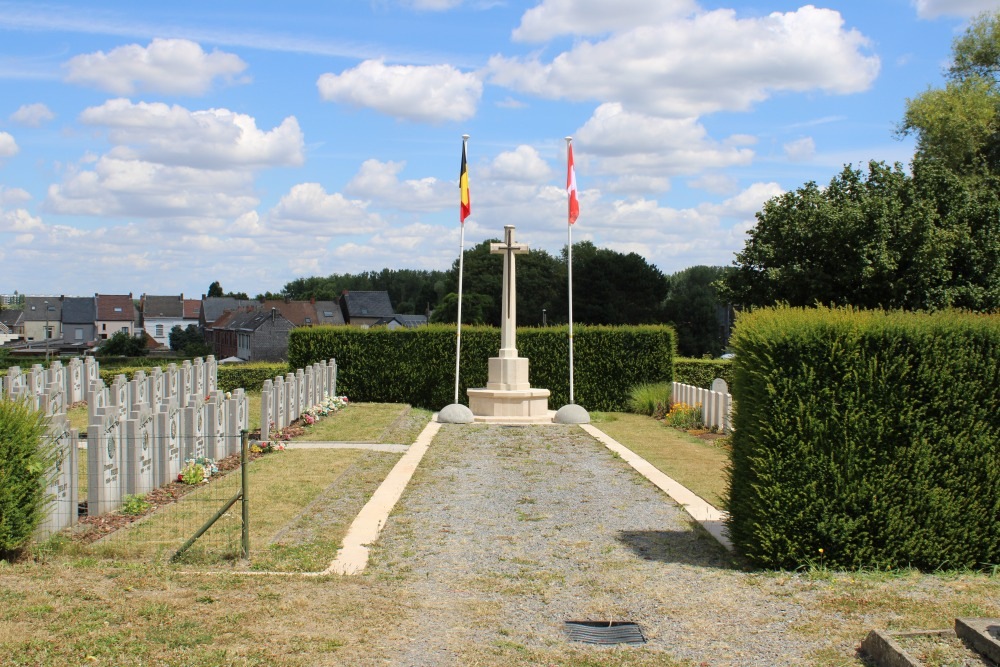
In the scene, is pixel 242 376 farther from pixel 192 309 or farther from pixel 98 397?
pixel 192 309

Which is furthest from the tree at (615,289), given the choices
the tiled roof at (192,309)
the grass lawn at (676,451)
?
the tiled roof at (192,309)

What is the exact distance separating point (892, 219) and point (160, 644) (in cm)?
2809

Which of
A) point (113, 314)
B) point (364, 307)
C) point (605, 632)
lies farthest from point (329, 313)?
point (605, 632)

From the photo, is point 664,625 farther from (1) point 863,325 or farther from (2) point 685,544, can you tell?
(1) point 863,325

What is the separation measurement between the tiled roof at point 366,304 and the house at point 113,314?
28.3 meters

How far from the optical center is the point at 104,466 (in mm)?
9367

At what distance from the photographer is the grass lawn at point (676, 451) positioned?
1209 cm

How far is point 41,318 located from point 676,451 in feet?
367

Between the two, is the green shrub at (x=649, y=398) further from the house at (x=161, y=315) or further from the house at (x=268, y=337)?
the house at (x=161, y=315)

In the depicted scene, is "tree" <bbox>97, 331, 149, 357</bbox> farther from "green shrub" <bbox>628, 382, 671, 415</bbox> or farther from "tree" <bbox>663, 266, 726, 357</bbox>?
"green shrub" <bbox>628, 382, 671, 415</bbox>

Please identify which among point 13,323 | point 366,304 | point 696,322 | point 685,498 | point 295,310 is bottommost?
point 685,498

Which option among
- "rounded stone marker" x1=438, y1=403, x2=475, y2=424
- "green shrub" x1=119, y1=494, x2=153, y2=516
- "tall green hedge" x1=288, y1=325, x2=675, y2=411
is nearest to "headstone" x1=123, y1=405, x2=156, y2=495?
"green shrub" x1=119, y1=494, x2=153, y2=516

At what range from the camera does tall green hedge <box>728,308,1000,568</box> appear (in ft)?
24.3

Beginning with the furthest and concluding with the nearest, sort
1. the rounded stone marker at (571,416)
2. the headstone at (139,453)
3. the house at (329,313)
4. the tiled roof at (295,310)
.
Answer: the house at (329,313) → the tiled roof at (295,310) → the rounded stone marker at (571,416) → the headstone at (139,453)
